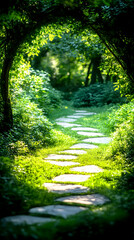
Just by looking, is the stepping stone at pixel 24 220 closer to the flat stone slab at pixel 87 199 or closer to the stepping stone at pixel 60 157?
the flat stone slab at pixel 87 199

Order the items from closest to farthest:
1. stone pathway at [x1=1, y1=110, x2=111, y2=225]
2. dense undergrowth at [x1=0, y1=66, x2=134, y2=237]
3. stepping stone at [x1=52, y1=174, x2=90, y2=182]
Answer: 1. dense undergrowth at [x1=0, y1=66, x2=134, y2=237]
2. stone pathway at [x1=1, y1=110, x2=111, y2=225]
3. stepping stone at [x1=52, y1=174, x2=90, y2=182]

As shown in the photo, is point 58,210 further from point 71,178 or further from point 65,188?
point 71,178

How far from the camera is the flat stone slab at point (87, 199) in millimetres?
3025

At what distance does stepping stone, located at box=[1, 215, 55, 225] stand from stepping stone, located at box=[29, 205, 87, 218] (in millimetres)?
165

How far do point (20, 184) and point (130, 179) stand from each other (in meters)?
1.60

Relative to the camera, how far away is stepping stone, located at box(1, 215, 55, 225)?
2223 mm

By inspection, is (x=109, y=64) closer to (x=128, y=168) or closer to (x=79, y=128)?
(x=128, y=168)

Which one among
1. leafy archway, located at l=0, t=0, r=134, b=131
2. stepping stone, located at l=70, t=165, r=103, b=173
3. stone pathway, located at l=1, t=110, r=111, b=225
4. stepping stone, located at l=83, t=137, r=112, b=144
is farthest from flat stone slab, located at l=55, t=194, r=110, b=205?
stepping stone, located at l=83, t=137, r=112, b=144

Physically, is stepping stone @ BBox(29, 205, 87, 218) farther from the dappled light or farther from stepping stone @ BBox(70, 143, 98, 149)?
stepping stone @ BBox(70, 143, 98, 149)

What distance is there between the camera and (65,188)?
365 cm

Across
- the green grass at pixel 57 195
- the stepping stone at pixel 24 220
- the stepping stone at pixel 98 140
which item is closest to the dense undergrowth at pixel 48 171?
the green grass at pixel 57 195

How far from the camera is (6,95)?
561 centimetres

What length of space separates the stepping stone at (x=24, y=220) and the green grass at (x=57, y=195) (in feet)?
0.38

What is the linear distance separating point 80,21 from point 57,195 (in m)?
3.16
